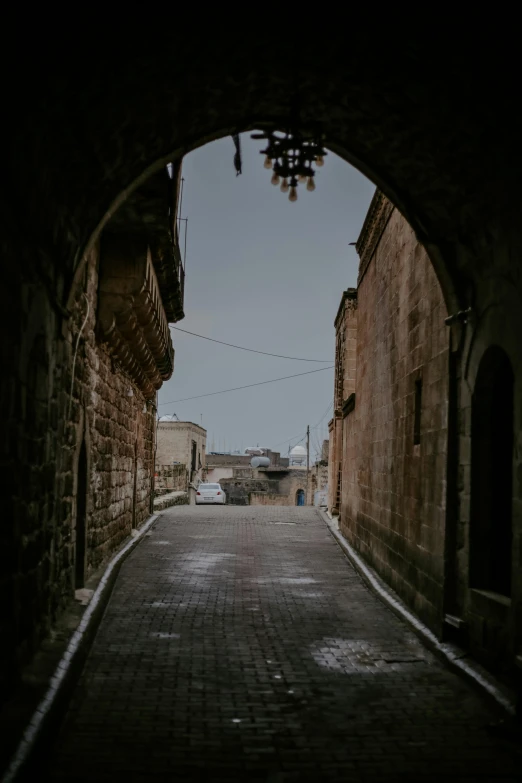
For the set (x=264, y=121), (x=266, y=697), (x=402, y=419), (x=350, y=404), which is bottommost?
(x=266, y=697)

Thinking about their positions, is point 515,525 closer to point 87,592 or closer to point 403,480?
point 403,480

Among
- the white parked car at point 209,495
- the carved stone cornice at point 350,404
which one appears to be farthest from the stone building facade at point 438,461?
the white parked car at point 209,495

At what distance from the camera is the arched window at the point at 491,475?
643 centimetres

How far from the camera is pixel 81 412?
8461 mm

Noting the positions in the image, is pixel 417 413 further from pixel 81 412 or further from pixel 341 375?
pixel 341 375

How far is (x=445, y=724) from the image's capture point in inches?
195

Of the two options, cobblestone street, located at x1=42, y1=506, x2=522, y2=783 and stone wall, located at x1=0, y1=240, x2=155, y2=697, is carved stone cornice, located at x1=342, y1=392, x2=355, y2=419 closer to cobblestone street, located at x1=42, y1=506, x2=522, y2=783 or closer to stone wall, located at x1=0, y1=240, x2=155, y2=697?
stone wall, located at x1=0, y1=240, x2=155, y2=697

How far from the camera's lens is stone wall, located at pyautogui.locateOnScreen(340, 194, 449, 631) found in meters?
7.67

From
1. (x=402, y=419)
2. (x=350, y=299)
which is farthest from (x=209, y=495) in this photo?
(x=402, y=419)

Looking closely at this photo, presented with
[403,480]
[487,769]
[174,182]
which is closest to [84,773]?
[487,769]

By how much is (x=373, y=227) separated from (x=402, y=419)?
4.69 metres

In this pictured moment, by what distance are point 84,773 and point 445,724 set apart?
7.61ft

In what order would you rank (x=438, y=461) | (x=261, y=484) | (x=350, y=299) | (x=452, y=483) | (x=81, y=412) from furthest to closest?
(x=261, y=484)
(x=350, y=299)
(x=81, y=412)
(x=438, y=461)
(x=452, y=483)

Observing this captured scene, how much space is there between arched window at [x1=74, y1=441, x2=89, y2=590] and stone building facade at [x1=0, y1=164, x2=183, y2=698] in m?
0.01
